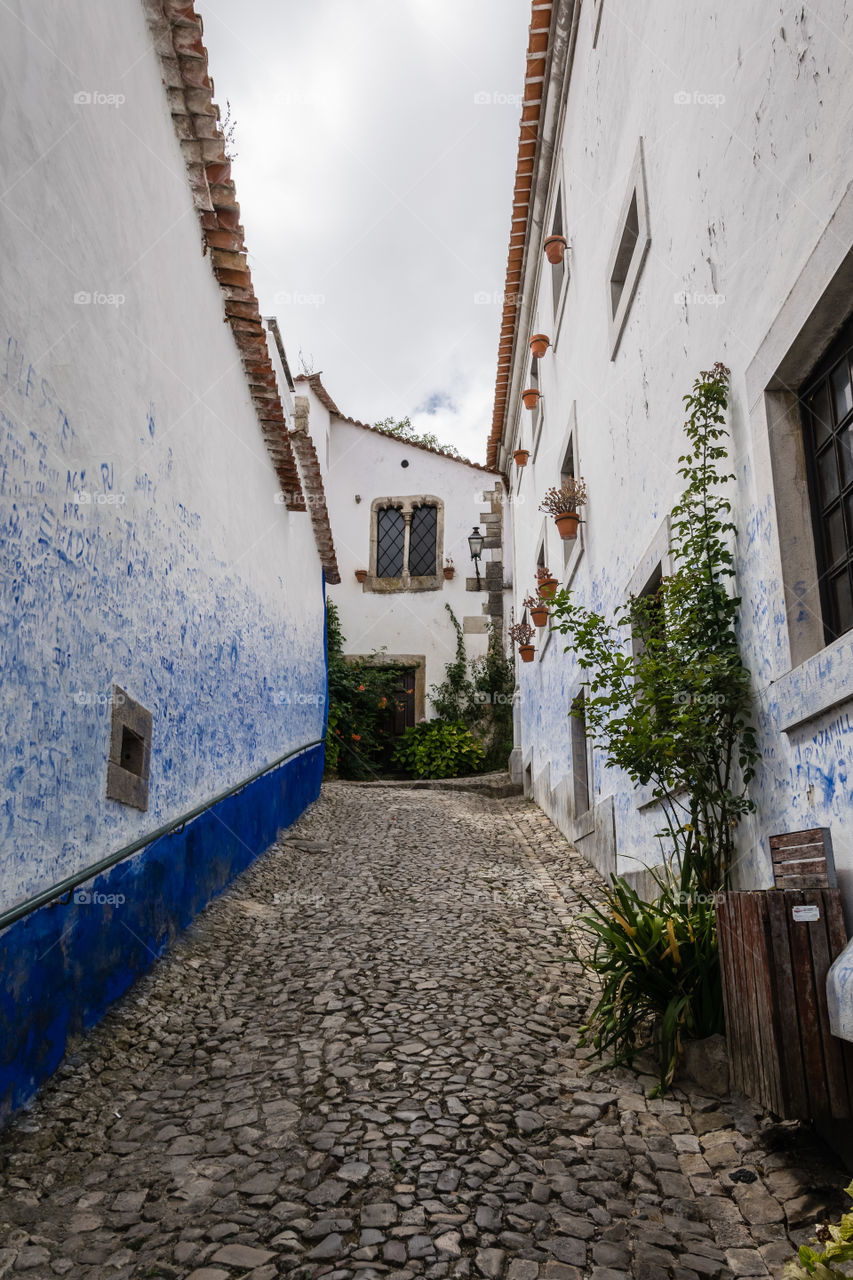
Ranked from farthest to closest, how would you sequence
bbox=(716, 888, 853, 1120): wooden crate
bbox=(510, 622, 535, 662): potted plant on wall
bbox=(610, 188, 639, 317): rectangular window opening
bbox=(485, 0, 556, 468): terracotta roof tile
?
bbox=(510, 622, 535, 662): potted plant on wall → bbox=(485, 0, 556, 468): terracotta roof tile → bbox=(610, 188, 639, 317): rectangular window opening → bbox=(716, 888, 853, 1120): wooden crate

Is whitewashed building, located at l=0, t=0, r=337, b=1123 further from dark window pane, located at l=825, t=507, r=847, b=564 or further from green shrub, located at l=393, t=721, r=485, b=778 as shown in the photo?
green shrub, located at l=393, t=721, r=485, b=778

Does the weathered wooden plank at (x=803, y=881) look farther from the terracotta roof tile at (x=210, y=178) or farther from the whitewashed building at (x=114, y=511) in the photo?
the terracotta roof tile at (x=210, y=178)

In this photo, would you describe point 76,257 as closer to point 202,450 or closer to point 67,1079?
point 202,450

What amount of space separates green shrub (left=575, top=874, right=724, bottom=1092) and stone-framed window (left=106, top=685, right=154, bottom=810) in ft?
8.12

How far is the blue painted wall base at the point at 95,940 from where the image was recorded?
3.34 meters

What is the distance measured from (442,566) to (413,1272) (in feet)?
53.2

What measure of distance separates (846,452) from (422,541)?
51.7ft

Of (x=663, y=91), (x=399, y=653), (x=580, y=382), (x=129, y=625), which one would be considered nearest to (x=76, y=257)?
(x=129, y=625)

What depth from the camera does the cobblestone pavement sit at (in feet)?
8.41

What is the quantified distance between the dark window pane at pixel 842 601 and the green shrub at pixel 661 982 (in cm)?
130

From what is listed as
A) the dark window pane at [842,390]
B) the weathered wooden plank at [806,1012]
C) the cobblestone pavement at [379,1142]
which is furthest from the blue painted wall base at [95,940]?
the dark window pane at [842,390]

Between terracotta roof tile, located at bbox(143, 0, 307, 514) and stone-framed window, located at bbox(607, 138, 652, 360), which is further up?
terracotta roof tile, located at bbox(143, 0, 307, 514)

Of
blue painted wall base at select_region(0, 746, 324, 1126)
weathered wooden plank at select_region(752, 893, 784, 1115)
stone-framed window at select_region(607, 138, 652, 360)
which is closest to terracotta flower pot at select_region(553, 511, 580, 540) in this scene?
stone-framed window at select_region(607, 138, 652, 360)

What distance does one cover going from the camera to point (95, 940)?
4.14 metres
